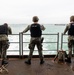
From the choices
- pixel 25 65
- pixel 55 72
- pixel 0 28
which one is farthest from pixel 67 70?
pixel 0 28

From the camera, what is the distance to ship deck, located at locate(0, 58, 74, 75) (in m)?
4.75

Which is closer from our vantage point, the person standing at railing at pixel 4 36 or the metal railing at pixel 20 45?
the person standing at railing at pixel 4 36

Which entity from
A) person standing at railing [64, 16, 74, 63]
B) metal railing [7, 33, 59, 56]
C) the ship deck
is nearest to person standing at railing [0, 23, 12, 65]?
the ship deck

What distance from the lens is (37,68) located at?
5105 millimetres

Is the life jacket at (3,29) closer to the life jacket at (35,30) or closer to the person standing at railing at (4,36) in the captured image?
the person standing at railing at (4,36)

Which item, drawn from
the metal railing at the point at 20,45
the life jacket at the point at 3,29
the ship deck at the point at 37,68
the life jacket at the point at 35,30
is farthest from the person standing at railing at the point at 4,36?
the metal railing at the point at 20,45

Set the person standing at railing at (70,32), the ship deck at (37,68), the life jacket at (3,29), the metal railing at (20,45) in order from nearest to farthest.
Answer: the ship deck at (37,68) → the life jacket at (3,29) → the person standing at railing at (70,32) → the metal railing at (20,45)

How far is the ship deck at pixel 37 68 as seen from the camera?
4.75m

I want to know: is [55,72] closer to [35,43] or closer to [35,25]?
[35,43]

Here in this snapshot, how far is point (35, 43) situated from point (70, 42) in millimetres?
1065

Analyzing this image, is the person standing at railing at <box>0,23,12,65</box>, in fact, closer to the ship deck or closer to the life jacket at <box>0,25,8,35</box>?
the life jacket at <box>0,25,8,35</box>

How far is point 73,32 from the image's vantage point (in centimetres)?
545

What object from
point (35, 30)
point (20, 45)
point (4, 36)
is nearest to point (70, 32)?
point (35, 30)

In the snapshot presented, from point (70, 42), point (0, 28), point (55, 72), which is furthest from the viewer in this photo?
point (70, 42)
